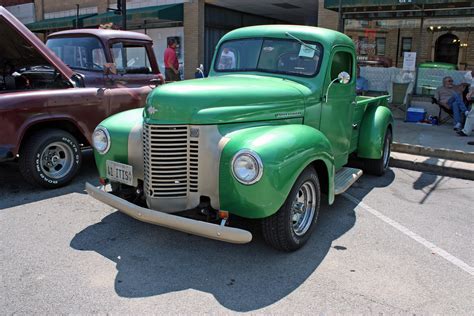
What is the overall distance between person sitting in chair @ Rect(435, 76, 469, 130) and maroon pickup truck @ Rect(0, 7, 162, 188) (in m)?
6.65

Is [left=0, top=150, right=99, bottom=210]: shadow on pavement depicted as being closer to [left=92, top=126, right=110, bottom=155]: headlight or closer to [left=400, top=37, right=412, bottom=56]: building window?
[left=92, top=126, right=110, bottom=155]: headlight

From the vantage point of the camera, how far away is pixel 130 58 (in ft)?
25.3

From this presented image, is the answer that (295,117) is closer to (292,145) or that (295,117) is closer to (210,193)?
(292,145)

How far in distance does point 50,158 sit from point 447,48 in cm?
1120

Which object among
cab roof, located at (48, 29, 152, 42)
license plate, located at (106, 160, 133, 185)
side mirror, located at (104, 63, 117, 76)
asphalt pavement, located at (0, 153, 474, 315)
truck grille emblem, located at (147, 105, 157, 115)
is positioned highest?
A: cab roof, located at (48, 29, 152, 42)

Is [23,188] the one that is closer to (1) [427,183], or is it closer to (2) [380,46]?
(1) [427,183]

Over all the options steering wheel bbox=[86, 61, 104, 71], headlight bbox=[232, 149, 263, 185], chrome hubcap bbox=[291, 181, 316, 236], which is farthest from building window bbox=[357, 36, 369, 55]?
headlight bbox=[232, 149, 263, 185]

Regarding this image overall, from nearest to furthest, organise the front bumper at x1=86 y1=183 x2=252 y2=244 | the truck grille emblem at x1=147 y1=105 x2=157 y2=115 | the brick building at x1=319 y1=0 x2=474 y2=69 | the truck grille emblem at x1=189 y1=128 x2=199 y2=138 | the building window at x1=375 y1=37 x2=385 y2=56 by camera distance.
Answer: the front bumper at x1=86 y1=183 x2=252 y2=244 < the truck grille emblem at x1=189 y1=128 x2=199 y2=138 < the truck grille emblem at x1=147 y1=105 x2=157 y2=115 < the brick building at x1=319 y1=0 x2=474 y2=69 < the building window at x1=375 y1=37 x2=385 y2=56

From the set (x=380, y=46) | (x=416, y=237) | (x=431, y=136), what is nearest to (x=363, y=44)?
(x=380, y=46)

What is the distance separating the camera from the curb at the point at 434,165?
674cm

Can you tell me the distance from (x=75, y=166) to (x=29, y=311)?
9.85 feet

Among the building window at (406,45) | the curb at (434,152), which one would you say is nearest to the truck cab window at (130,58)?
the curb at (434,152)

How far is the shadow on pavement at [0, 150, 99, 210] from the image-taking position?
5.12m

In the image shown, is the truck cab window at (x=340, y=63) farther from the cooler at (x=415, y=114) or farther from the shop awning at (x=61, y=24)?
the shop awning at (x=61, y=24)
